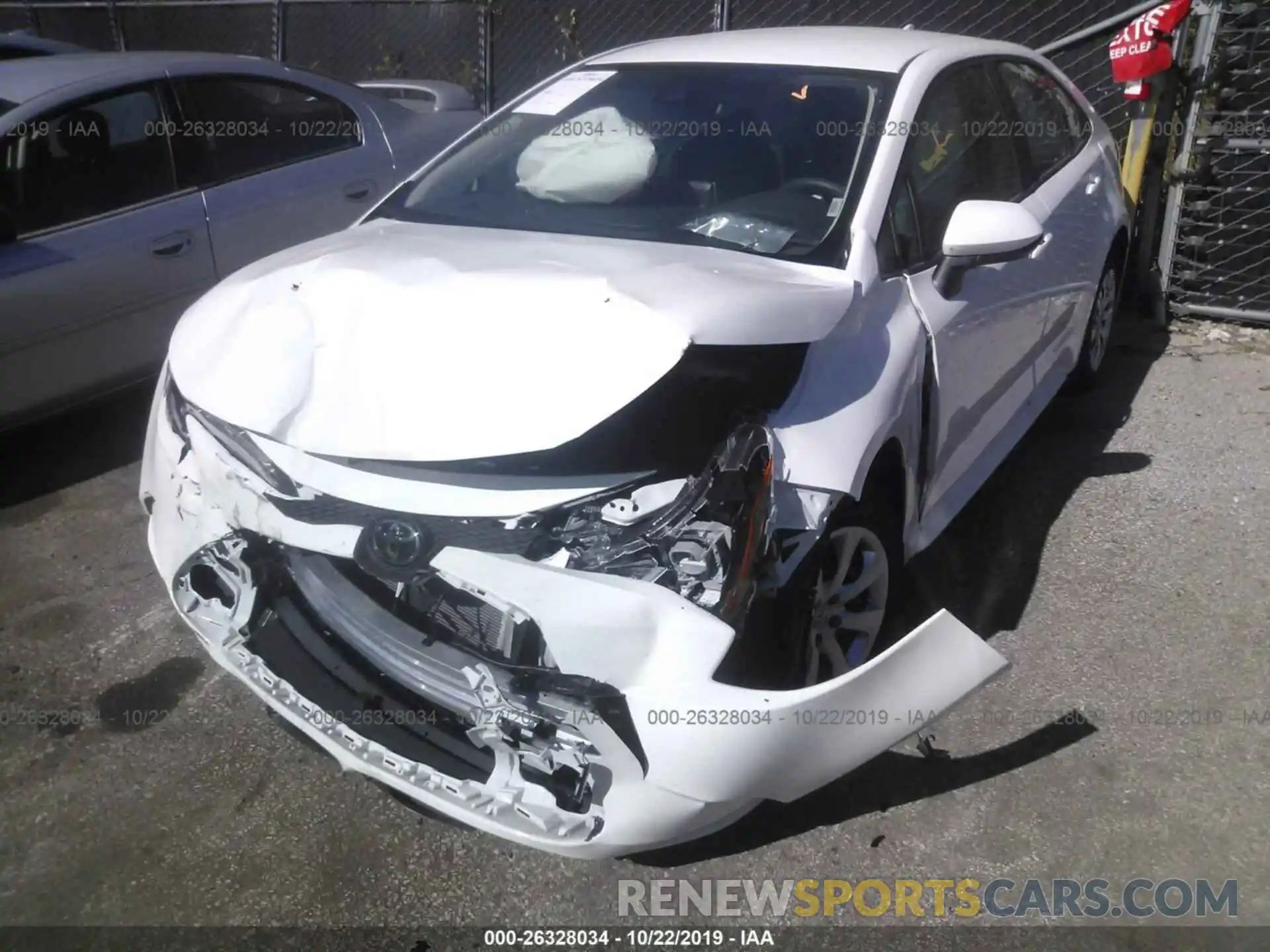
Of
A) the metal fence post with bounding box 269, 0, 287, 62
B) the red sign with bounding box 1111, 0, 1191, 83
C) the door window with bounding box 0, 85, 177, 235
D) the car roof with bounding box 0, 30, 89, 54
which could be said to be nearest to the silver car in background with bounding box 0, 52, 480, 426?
the door window with bounding box 0, 85, 177, 235

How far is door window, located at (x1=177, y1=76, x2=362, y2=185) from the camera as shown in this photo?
4.75m

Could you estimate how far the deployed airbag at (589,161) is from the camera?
10.4ft

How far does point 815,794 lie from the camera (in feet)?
8.79

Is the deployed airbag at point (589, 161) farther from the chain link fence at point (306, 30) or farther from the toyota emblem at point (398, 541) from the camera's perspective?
the chain link fence at point (306, 30)

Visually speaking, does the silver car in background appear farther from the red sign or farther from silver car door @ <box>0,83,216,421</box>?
the red sign

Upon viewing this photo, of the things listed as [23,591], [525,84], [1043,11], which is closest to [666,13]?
[525,84]

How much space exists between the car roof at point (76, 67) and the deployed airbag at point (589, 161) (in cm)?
227

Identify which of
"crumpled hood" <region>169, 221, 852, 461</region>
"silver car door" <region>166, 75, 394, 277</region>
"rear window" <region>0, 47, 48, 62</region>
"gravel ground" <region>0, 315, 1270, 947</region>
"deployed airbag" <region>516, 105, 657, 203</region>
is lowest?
"gravel ground" <region>0, 315, 1270, 947</region>

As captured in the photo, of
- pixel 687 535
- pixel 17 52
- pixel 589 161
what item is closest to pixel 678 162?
pixel 589 161

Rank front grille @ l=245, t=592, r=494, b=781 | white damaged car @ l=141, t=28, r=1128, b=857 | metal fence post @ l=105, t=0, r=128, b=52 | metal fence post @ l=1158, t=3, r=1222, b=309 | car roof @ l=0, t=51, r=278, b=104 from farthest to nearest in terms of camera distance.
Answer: metal fence post @ l=105, t=0, r=128, b=52 < metal fence post @ l=1158, t=3, r=1222, b=309 < car roof @ l=0, t=51, r=278, b=104 < front grille @ l=245, t=592, r=494, b=781 < white damaged car @ l=141, t=28, r=1128, b=857

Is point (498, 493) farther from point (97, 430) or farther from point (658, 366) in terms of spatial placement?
point (97, 430)

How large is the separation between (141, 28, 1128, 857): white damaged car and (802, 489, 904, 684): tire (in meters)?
0.01

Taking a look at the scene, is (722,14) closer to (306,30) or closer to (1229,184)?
(1229,184)

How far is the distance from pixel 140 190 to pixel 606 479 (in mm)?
3329
